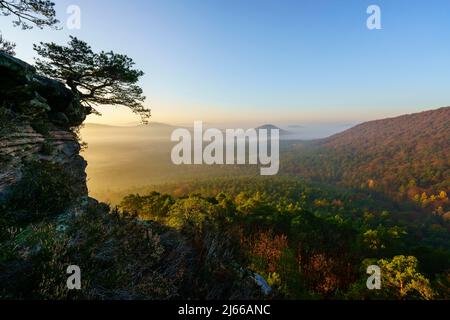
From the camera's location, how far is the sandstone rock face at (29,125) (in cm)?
780

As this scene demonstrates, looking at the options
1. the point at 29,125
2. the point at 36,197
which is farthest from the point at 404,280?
the point at 29,125

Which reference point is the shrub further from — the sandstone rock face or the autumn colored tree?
the autumn colored tree

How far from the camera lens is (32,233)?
17.9 feet

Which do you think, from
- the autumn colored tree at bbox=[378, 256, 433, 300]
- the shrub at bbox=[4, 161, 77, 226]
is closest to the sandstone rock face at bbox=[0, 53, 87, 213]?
the shrub at bbox=[4, 161, 77, 226]

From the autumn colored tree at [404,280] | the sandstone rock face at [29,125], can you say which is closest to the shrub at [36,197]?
the sandstone rock face at [29,125]

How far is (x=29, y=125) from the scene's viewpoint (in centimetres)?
997

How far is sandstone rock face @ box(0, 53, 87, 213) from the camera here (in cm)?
780

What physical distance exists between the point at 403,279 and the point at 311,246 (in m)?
10.1

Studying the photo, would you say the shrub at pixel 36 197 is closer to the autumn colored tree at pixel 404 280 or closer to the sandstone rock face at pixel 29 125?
the sandstone rock face at pixel 29 125

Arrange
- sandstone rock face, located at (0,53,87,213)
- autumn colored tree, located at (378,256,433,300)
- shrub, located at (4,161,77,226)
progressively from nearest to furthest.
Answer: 1. shrub, located at (4,161,77,226)
2. sandstone rock face, located at (0,53,87,213)
3. autumn colored tree, located at (378,256,433,300)

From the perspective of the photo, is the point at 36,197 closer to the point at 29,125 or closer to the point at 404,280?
the point at 29,125

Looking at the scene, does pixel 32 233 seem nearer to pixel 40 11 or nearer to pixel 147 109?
pixel 40 11
